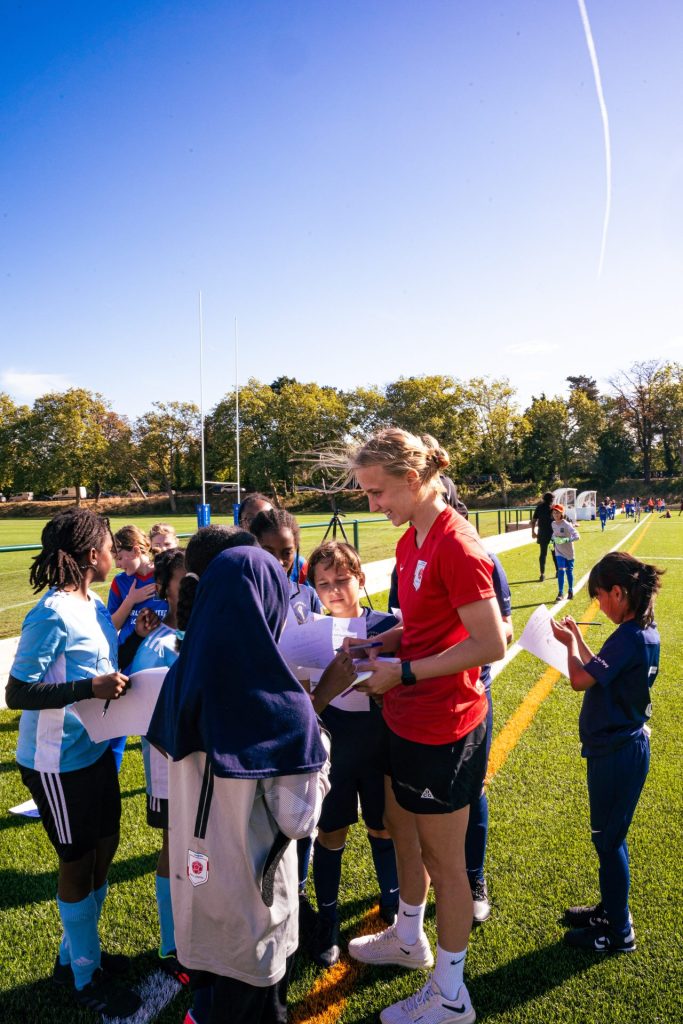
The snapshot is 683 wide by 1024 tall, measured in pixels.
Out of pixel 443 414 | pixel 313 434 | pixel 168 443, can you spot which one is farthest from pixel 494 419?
pixel 168 443

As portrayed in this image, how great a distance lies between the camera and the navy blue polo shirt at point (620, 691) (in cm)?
256

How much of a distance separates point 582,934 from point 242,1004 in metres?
1.72

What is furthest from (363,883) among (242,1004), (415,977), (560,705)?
(560,705)

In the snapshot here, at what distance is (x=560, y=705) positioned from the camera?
18.5 ft

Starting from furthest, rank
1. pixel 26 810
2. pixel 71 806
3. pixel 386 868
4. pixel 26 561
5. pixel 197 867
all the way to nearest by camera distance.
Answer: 1. pixel 26 561
2. pixel 26 810
3. pixel 386 868
4. pixel 71 806
5. pixel 197 867

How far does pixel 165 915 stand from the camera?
8.29 feet

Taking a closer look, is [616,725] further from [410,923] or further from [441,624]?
[410,923]

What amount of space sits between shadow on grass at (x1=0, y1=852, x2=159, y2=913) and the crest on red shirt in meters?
2.34

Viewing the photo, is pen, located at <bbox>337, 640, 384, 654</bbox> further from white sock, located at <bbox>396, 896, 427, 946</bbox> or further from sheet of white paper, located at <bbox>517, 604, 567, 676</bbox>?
white sock, located at <bbox>396, 896, 427, 946</bbox>

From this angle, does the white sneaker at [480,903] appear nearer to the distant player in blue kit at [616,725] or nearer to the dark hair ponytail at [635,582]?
the distant player in blue kit at [616,725]

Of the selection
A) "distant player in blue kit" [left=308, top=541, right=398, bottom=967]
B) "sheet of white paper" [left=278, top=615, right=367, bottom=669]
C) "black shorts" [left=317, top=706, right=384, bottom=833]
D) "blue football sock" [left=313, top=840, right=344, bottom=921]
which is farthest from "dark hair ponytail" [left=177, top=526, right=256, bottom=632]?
"blue football sock" [left=313, top=840, right=344, bottom=921]

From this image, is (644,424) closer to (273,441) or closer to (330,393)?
(330,393)

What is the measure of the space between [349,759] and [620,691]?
1.20 m

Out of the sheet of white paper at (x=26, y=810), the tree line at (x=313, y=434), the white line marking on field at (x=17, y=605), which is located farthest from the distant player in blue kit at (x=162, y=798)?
the tree line at (x=313, y=434)
